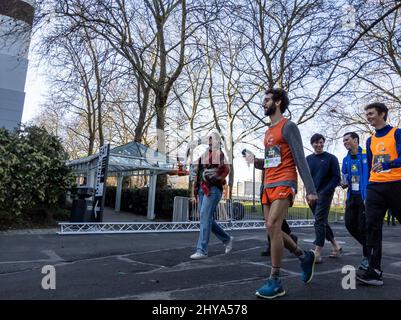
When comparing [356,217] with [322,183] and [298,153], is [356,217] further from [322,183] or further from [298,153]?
[298,153]

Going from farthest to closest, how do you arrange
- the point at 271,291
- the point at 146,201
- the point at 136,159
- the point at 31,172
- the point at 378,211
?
1. the point at 146,201
2. the point at 136,159
3. the point at 31,172
4. the point at 378,211
5. the point at 271,291

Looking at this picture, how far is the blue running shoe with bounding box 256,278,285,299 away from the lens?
3.60m

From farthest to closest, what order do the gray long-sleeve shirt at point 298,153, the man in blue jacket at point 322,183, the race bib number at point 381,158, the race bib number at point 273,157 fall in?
the man in blue jacket at point 322,183 → the race bib number at point 381,158 → the race bib number at point 273,157 → the gray long-sleeve shirt at point 298,153

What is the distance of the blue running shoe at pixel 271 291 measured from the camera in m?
3.60

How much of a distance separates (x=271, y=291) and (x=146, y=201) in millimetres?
16493

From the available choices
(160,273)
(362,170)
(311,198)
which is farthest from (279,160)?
(362,170)

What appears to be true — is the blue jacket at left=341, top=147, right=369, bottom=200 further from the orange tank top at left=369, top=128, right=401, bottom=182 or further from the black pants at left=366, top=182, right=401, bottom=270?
the black pants at left=366, top=182, right=401, bottom=270

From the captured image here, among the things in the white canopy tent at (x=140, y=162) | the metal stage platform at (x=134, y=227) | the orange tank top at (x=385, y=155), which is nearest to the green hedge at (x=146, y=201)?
the white canopy tent at (x=140, y=162)

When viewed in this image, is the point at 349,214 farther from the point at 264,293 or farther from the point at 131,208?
the point at 131,208

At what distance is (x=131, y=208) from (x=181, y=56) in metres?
8.42

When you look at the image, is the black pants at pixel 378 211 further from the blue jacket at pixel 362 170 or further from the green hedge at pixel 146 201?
the green hedge at pixel 146 201

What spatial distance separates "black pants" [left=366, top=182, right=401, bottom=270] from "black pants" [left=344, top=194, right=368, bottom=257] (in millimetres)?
1332

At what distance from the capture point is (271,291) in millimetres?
3611

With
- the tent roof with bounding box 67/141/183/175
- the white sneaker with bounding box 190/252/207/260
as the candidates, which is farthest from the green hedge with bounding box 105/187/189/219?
the white sneaker with bounding box 190/252/207/260
